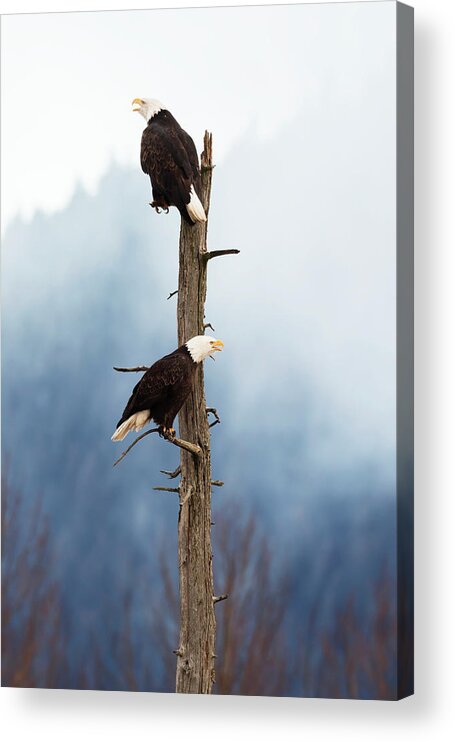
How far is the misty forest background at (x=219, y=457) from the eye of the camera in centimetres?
477

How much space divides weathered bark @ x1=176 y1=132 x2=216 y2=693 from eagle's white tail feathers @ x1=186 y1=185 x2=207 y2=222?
0.05 metres

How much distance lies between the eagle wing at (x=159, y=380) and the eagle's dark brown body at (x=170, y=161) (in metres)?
0.44

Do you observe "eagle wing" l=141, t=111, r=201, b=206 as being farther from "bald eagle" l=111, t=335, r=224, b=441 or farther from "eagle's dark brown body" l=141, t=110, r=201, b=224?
"bald eagle" l=111, t=335, r=224, b=441

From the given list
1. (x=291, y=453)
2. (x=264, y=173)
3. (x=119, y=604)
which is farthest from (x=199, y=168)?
(x=119, y=604)

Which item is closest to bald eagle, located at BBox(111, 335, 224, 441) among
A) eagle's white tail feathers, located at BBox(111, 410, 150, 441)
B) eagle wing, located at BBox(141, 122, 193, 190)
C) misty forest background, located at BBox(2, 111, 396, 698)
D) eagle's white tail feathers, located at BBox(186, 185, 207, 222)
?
eagle's white tail feathers, located at BBox(111, 410, 150, 441)

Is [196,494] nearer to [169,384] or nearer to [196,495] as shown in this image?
[196,495]

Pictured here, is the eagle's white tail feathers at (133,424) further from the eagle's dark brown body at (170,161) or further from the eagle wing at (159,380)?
the eagle's dark brown body at (170,161)

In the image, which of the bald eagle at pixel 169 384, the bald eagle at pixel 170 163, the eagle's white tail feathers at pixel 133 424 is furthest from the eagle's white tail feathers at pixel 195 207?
the eagle's white tail feathers at pixel 133 424

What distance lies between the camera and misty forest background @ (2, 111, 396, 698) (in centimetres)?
477

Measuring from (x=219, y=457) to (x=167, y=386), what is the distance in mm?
296

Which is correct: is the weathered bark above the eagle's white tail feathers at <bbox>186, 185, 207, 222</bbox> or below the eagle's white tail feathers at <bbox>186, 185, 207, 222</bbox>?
below

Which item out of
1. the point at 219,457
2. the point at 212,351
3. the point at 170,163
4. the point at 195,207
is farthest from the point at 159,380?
the point at 170,163

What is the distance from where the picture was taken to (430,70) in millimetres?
4742

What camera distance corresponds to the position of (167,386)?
4.79 m
